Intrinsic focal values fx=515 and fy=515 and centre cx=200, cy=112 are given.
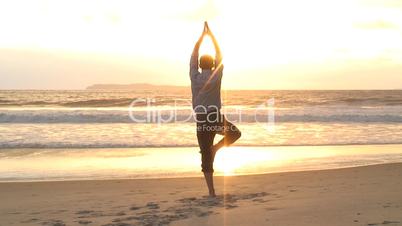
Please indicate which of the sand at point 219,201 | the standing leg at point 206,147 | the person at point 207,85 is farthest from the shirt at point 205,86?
the sand at point 219,201

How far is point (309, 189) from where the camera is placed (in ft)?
22.0

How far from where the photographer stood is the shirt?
562 cm

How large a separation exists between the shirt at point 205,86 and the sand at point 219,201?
1.08m

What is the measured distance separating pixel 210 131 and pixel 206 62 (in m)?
0.79

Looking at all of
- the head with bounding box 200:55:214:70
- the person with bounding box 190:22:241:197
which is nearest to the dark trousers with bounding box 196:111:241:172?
the person with bounding box 190:22:241:197

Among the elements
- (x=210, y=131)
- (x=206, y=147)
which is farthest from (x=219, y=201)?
(x=210, y=131)

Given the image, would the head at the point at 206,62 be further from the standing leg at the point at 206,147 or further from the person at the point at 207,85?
the standing leg at the point at 206,147

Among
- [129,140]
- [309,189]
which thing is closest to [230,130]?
[309,189]

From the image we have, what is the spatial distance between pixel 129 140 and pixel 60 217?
1064 cm

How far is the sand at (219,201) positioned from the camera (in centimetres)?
493

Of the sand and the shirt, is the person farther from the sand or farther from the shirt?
the sand

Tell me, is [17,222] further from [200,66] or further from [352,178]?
[352,178]

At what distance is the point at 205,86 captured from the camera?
5.62 meters

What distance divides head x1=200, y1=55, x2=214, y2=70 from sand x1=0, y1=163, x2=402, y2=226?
58.9 inches
